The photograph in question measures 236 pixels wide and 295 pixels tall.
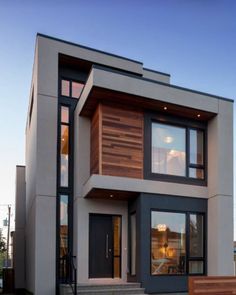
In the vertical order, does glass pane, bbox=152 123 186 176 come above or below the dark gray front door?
above

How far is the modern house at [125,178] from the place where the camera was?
1150cm

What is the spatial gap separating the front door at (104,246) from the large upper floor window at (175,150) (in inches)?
77.6

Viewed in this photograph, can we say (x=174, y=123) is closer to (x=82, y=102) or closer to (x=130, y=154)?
(x=130, y=154)

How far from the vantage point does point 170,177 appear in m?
12.3

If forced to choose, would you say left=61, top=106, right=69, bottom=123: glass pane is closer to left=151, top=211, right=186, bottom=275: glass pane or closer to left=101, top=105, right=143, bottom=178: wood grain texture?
Answer: left=101, top=105, right=143, bottom=178: wood grain texture

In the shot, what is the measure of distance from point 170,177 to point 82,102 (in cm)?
343

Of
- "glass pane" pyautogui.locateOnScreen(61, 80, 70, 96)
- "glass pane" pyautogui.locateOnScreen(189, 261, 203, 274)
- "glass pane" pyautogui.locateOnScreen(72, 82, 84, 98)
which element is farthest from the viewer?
"glass pane" pyautogui.locateOnScreen(72, 82, 84, 98)

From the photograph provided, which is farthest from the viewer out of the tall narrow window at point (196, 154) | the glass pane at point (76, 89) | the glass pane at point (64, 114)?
the glass pane at point (76, 89)

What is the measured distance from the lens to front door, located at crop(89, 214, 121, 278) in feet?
39.7

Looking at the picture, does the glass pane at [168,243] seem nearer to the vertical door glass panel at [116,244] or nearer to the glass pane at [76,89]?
the vertical door glass panel at [116,244]

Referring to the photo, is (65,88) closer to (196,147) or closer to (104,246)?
(196,147)

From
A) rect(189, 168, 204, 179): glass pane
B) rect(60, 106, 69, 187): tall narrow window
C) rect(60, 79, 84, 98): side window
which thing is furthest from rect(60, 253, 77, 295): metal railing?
rect(60, 79, 84, 98): side window

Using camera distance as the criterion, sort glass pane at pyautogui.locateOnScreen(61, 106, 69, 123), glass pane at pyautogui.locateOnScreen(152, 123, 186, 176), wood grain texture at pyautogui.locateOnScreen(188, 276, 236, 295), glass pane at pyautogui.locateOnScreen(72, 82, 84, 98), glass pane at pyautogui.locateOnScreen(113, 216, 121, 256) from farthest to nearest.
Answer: glass pane at pyautogui.locateOnScreen(72, 82, 84, 98) → glass pane at pyautogui.locateOnScreen(61, 106, 69, 123) → glass pane at pyautogui.locateOnScreen(113, 216, 121, 256) → glass pane at pyautogui.locateOnScreen(152, 123, 186, 176) → wood grain texture at pyautogui.locateOnScreen(188, 276, 236, 295)

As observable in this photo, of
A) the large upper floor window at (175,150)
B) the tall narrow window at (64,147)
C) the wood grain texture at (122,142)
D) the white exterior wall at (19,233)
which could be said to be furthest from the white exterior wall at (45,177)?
the white exterior wall at (19,233)
